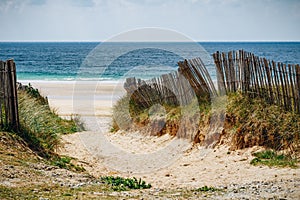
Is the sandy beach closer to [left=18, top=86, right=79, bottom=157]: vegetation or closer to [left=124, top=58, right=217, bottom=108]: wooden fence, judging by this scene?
[left=124, top=58, right=217, bottom=108]: wooden fence

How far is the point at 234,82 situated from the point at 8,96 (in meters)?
5.15

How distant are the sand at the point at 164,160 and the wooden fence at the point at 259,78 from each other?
1272 mm

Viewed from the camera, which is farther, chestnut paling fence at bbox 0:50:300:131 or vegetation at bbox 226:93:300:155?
chestnut paling fence at bbox 0:50:300:131

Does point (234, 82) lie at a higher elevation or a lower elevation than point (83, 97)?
higher

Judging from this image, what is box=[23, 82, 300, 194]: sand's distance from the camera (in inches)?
327

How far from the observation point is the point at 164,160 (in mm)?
10797

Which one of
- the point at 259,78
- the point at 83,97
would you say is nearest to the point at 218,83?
the point at 259,78

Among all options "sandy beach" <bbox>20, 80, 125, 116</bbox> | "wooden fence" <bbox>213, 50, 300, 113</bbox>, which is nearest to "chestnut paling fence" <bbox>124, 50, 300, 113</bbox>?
"wooden fence" <bbox>213, 50, 300, 113</bbox>

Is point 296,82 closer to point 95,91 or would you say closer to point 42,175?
point 42,175

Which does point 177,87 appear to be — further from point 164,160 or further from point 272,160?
point 272,160

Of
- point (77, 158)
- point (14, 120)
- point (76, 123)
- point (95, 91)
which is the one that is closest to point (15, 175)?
point (14, 120)

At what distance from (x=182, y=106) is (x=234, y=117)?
7.65ft

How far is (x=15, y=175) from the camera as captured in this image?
7246 millimetres

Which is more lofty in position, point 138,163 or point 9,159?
point 9,159
